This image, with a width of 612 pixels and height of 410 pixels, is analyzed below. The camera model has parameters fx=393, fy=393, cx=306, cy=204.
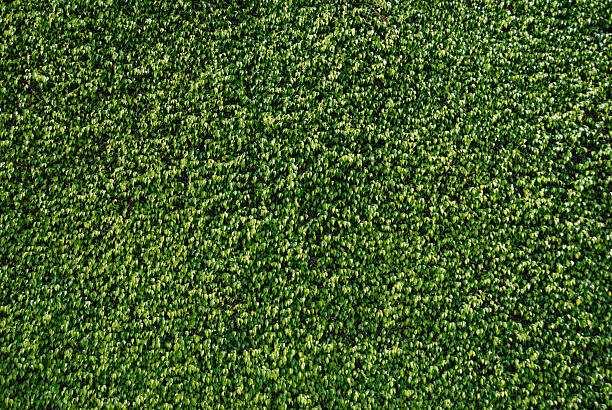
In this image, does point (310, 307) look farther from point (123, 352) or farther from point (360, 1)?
point (360, 1)

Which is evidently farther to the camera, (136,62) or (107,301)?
(136,62)

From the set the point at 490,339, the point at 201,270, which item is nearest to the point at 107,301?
the point at 201,270

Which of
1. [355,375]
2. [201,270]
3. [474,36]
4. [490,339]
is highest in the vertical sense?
[474,36]

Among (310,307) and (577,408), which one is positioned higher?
(310,307)

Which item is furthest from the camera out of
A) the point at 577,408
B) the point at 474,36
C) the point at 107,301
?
the point at 474,36

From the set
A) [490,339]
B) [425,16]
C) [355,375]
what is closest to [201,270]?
[355,375]

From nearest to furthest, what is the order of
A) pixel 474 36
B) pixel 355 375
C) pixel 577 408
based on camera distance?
pixel 577 408
pixel 355 375
pixel 474 36

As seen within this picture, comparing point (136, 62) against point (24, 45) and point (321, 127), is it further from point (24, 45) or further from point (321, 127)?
point (321, 127)
